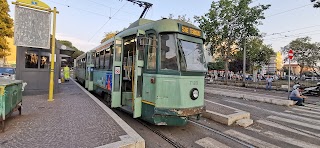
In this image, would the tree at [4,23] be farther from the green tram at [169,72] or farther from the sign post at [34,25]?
the green tram at [169,72]

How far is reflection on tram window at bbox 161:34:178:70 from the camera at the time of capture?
5.36 m

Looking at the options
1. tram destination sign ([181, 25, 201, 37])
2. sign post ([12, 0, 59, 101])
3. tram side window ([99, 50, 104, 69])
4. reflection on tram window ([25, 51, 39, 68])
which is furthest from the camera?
reflection on tram window ([25, 51, 39, 68])

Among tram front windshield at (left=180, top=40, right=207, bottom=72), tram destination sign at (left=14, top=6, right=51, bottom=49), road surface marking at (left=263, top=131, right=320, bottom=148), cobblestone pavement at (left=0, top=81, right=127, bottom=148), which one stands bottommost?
road surface marking at (left=263, top=131, right=320, bottom=148)

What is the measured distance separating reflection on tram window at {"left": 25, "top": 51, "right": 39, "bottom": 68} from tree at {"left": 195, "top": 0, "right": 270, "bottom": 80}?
18.9m

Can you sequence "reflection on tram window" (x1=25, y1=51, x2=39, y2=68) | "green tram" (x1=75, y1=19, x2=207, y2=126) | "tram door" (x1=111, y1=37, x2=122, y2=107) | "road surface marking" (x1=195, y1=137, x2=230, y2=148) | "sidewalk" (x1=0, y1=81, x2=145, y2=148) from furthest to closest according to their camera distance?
"reflection on tram window" (x1=25, y1=51, x2=39, y2=68)
"tram door" (x1=111, y1=37, x2=122, y2=107)
"green tram" (x1=75, y1=19, x2=207, y2=126)
"road surface marking" (x1=195, y1=137, x2=230, y2=148)
"sidewalk" (x1=0, y1=81, x2=145, y2=148)

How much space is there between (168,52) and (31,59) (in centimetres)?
893

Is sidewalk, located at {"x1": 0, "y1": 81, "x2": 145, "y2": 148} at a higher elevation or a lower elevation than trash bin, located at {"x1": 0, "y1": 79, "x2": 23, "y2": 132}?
lower

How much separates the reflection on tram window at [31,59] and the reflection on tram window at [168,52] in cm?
869

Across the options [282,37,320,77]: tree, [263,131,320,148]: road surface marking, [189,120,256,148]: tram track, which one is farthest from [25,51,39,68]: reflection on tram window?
[282,37,320,77]: tree

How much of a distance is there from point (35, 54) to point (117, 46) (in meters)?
6.48

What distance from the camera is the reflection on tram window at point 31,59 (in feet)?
34.0

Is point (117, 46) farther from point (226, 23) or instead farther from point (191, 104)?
point (226, 23)

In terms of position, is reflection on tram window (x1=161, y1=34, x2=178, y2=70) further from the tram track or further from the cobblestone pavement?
the tram track

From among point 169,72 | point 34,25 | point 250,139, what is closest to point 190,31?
point 169,72
